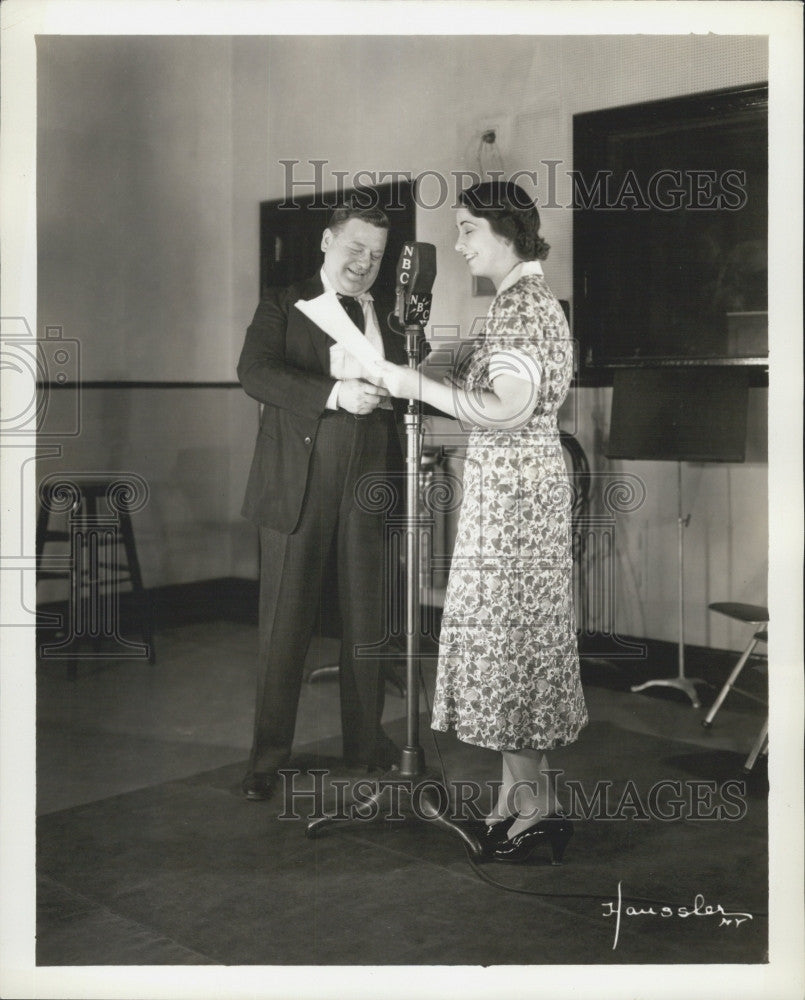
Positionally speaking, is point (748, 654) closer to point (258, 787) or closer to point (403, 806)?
point (403, 806)

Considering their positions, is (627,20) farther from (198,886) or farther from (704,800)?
(198,886)

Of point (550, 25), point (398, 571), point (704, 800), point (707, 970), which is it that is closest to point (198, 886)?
point (398, 571)

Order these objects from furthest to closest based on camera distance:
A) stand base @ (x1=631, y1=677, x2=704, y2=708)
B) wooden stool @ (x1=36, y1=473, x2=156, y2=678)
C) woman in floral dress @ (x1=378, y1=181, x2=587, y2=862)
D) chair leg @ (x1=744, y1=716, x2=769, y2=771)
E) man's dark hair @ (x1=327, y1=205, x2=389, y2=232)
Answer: stand base @ (x1=631, y1=677, x2=704, y2=708) → wooden stool @ (x1=36, y1=473, x2=156, y2=678) → chair leg @ (x1=744, y1=716, x2=769, y2=771) → man's dark hair @ (x1=327, y1=205, x2=389, y2=232) → woman in floral dress @ (x1=378, y1=181, x2=587, y2=862)

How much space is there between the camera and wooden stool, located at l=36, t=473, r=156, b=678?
12.9 ft

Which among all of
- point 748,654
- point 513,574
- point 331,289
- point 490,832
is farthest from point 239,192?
point 748,654

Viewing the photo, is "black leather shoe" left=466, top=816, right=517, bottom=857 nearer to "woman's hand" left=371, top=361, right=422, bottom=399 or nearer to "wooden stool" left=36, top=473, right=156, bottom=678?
"woman's hand" left=371, top=361, right=422, bottom=399

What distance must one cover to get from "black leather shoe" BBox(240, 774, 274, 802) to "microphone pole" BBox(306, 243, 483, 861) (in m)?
0.23

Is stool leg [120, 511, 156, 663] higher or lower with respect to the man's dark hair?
lower

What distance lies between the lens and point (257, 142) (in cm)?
336

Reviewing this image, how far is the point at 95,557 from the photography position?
4.29 metres

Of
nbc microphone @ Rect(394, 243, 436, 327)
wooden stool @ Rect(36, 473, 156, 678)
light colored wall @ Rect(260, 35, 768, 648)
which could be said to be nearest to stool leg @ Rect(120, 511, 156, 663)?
wooden stool @ Rect(36, 473, 156, 678)

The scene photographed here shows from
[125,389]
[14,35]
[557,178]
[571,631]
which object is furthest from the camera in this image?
[125,389]

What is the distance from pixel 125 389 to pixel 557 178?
194 centimetres
